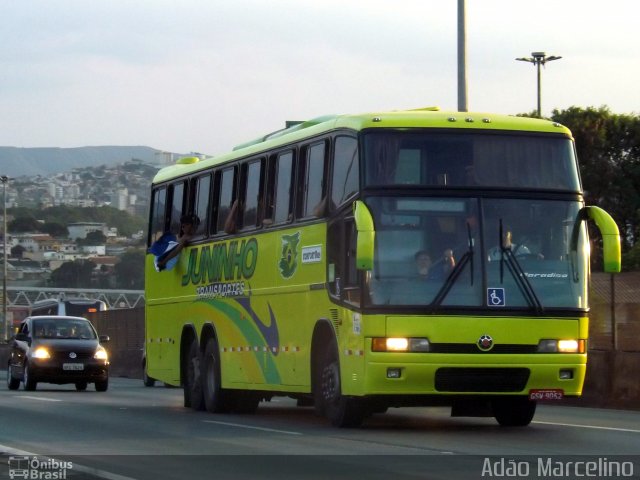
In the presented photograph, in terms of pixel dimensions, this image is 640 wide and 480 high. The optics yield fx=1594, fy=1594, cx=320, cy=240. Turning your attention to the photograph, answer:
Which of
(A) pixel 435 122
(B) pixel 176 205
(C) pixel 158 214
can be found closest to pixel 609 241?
(A) pixel 435 122

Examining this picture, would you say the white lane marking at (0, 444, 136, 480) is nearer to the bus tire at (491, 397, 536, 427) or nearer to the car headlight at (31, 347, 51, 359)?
the bus tire at (491, 397, 536, 427)

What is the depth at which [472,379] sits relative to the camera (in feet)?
54.5

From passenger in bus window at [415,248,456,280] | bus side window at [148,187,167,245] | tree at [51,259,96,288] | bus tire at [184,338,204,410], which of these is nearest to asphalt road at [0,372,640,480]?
bus tire at [184,338,204,410]

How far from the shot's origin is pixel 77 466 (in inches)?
504

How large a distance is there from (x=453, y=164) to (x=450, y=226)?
30.4 inches

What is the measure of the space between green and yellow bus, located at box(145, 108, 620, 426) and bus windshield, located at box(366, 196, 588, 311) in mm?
15

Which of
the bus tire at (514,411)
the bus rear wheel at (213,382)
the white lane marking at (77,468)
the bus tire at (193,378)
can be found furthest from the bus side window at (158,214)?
the white lane marking at (77,468)

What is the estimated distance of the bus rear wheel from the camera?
2208cm

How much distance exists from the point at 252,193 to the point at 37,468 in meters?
8.67

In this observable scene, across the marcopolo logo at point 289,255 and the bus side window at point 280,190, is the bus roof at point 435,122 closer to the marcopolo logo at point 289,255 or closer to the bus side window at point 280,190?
the bus side window at point 280,190

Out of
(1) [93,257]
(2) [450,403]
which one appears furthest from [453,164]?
(1) [93,257]

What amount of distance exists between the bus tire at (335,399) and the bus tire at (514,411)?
1.70m

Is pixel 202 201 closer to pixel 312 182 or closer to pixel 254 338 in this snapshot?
pixel 254 338

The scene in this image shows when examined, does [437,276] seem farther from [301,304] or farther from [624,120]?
[624,120]
